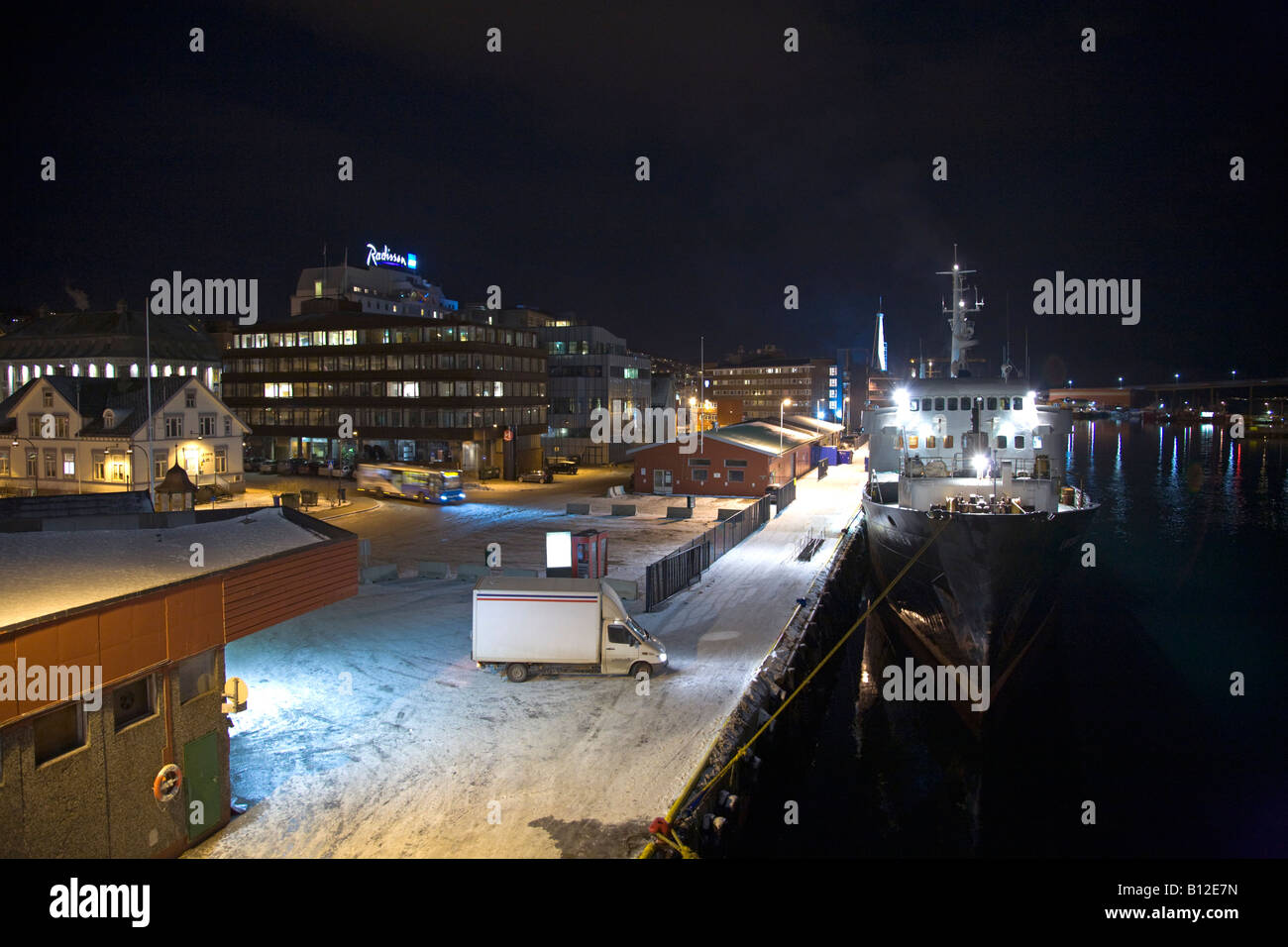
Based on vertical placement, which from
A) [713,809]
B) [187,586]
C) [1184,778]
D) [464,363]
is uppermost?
[464,363]

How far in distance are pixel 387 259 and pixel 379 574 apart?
98082mm

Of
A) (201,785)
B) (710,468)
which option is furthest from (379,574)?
(710,468)

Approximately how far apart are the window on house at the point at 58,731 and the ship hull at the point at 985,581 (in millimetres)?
20485

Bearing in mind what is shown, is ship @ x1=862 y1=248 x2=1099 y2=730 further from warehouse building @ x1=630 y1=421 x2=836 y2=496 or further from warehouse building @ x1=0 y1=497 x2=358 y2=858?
warehouse building @ x1=0 y1=497 x2=358 y2=858

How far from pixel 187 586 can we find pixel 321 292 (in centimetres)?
10982

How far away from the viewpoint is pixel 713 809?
12.9 m

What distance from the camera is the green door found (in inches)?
458

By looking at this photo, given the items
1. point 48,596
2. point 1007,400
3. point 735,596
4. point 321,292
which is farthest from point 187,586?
point 321,292

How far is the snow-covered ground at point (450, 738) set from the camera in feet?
38.6

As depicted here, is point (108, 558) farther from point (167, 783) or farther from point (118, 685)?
point (167, 783)

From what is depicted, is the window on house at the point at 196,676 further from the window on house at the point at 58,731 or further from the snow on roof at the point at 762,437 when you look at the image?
the snow on roof at the point at 762,437

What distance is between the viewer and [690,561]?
89.5 feet
